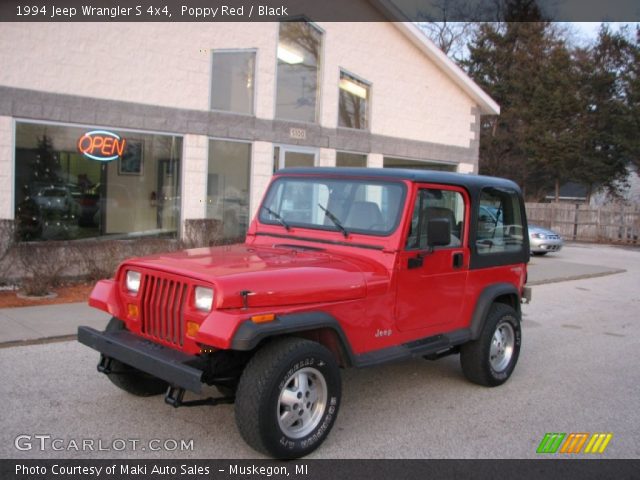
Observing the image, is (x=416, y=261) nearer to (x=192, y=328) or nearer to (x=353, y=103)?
(x=192, y=328)

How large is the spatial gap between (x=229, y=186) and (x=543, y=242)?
1098 cm

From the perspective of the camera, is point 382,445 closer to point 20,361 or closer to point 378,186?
point 378,186

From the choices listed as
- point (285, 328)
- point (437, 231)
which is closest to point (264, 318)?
point (285, 328)

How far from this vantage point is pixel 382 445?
4.47 meters

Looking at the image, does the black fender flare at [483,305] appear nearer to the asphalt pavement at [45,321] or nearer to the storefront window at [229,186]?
the asphalt pavement at [45,321]

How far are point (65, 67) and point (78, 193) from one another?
212 centimetres

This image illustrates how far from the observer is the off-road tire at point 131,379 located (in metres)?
4.79

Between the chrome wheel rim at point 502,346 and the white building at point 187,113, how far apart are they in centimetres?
761

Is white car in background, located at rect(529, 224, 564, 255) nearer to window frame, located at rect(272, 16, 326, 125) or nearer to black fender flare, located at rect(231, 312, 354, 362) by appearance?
window frame, located at rect(272, 16, 326, 125)

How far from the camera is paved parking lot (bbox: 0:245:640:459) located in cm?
442

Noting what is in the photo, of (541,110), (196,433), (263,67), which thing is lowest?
(196,433)

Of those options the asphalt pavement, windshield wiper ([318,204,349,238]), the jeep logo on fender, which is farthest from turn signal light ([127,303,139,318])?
the jeep logo on fender

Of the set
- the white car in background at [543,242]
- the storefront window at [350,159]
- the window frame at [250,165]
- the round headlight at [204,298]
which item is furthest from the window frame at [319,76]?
the round headlight at [204,298]

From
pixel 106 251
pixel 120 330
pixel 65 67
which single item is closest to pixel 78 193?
pixel 106 251
